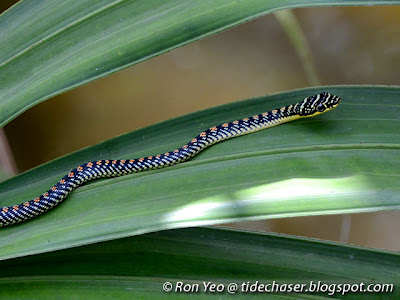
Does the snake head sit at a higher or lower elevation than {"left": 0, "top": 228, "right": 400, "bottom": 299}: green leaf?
higher

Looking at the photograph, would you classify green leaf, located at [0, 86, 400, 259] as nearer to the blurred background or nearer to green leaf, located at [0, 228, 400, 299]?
green leaf, located at [0, 228, 400, 299]

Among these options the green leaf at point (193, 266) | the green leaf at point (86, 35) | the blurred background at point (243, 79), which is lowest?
the green leaf at point (193, 266)

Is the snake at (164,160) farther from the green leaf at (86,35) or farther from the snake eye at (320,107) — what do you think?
the green leaf at (86,35)

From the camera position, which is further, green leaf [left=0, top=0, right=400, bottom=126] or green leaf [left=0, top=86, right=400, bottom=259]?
green leaf [left=0, top=0, right=400, bottom=126]

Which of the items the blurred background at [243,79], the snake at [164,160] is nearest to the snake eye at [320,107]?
the snake at [164,160]

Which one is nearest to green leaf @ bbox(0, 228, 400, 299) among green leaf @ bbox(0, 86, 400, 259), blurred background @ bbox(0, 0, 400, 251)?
green leaf @ bbox(0, 86, 400, 259)

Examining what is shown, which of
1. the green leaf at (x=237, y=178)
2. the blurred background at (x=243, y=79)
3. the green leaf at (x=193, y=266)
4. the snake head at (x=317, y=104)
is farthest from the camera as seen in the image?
the blurred background at (x=243, y=79)

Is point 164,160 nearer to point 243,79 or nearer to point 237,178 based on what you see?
point 237,178
